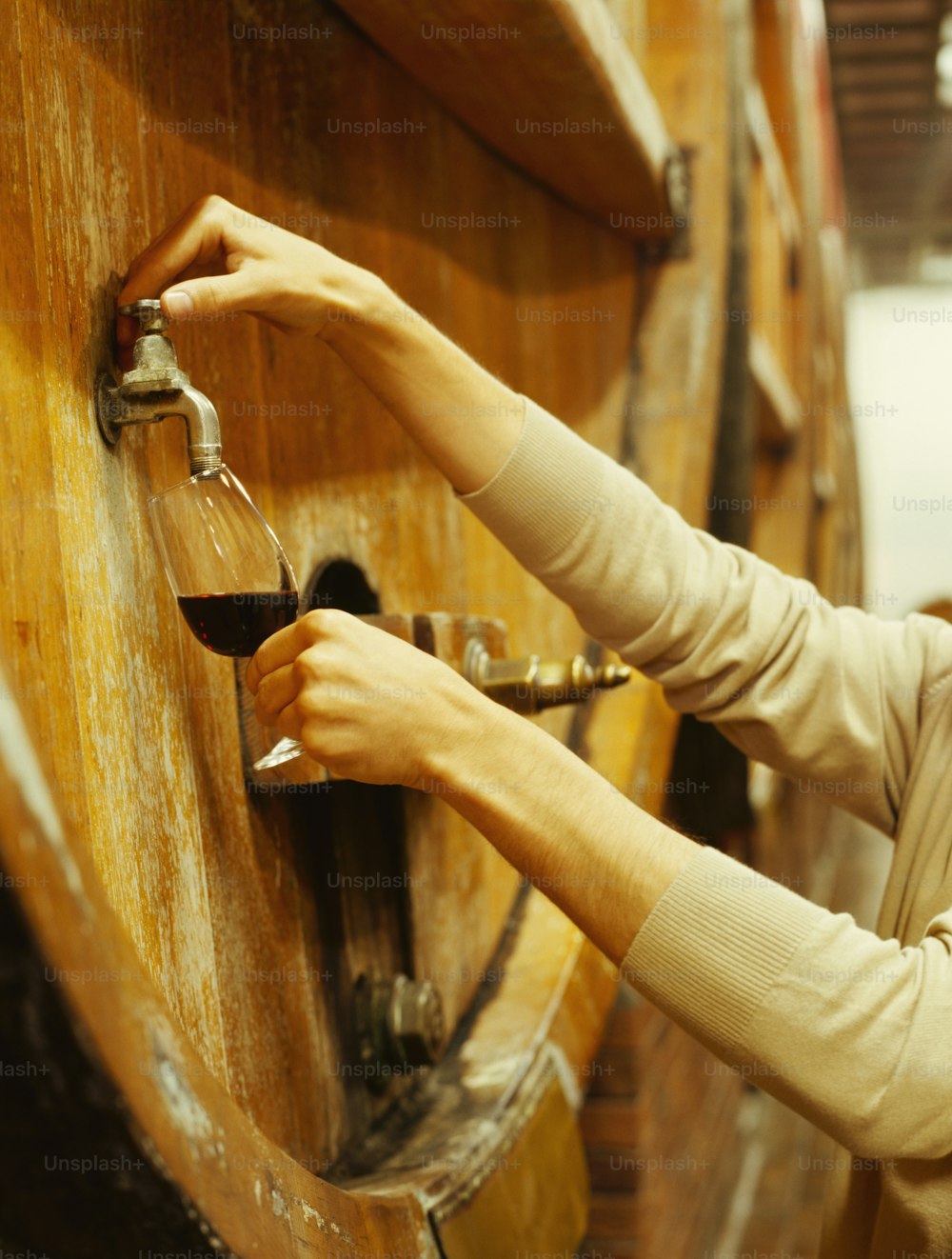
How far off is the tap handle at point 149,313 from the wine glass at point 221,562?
0.09 meters

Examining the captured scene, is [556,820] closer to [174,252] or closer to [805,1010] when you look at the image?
[805,1010]

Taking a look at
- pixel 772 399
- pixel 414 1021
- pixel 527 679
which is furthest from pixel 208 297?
pixel 772 399

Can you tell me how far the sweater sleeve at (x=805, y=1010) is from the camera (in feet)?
2.86

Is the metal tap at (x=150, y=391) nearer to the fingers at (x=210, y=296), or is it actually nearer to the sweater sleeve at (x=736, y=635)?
the fingers at (x=210, y=296)

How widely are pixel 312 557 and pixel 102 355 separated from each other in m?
0.31

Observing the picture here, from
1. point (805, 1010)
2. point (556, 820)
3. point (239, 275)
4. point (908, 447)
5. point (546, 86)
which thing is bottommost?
point (908, 447)

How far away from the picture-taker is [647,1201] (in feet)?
6.32

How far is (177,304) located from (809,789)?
3.55 ft

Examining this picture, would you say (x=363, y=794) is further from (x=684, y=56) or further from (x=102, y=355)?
(x=684, y=56)

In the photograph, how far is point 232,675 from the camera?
0.89 metres

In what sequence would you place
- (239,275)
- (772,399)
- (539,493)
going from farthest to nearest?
1. (772,399)
2. (539,493)
3. (239,275)

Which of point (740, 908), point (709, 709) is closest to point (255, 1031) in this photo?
point (740, 908)

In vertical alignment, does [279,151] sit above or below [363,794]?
above

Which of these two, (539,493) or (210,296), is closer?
(210,296)
